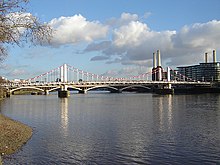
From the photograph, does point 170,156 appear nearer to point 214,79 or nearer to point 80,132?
point 80,132

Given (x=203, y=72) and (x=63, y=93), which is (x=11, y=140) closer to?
(x=63, y=93)

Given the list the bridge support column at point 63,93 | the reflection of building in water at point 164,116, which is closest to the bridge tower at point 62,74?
the bridge support column at point 63,93

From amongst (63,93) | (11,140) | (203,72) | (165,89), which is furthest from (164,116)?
(203,72)

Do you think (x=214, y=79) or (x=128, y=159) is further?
(x=214, y=79)

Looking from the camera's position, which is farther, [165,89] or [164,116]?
[165,89]

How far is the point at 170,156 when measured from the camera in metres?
13.1

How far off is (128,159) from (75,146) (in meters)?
3.64

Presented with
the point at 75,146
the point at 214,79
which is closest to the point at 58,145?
the point at 75,146

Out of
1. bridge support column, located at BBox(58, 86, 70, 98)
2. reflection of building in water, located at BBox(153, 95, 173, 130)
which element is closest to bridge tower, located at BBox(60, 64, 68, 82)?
bridge support column, located at BBox(58, 86, 70, 98)

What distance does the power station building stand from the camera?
144m

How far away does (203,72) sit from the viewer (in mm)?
150625

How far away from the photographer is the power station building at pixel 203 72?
14438 centimetres

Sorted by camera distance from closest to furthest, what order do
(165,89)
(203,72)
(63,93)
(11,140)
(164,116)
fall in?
(11,140)
(164,116)
(63,93)
(165,89)
(203,72)

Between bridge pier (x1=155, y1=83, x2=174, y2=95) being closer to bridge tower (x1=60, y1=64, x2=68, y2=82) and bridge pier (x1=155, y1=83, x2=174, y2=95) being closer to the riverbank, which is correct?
bridge tower (x1=60, y1=64, x2=68, y2=82)
